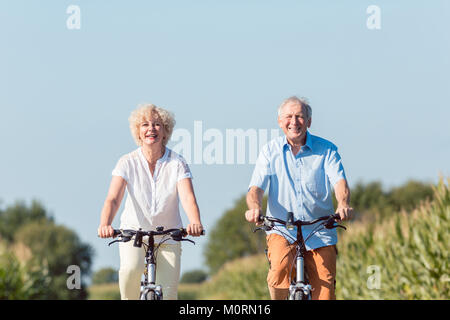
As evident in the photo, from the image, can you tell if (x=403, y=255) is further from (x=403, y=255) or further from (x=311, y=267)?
(x=311, y=267)

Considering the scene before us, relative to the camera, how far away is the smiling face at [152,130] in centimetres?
616

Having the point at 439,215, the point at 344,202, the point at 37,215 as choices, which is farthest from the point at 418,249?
the point at 37,215

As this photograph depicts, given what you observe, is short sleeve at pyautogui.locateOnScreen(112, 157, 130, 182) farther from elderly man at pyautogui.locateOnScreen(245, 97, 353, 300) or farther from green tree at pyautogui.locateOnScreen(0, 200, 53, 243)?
green tree at pyautogui.locateOnScreen(0, 200, 53, 243)

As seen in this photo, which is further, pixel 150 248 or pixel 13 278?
pixel 13 278

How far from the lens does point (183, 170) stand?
617 centimetres

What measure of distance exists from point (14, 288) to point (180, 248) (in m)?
19.7

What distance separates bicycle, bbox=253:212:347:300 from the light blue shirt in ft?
0.19

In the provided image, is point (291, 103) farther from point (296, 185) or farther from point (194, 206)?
point (194, 206)

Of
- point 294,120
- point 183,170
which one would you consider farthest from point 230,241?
point 294,120

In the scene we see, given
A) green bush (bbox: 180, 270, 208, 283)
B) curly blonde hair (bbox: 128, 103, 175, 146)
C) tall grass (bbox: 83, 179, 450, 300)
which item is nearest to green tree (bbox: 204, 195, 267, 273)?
green bush (bbox: 180, 270, 208, 283)

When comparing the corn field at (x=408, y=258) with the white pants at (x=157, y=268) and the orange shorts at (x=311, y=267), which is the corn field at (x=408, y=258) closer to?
the orange shorts at (x=311, y=267)

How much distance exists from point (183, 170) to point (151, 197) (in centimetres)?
33
